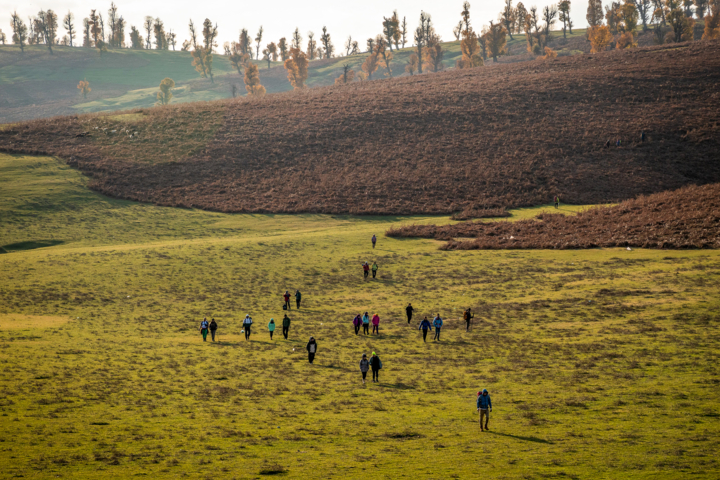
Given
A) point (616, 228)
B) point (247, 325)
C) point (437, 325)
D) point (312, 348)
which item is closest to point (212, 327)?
point (247, 325)

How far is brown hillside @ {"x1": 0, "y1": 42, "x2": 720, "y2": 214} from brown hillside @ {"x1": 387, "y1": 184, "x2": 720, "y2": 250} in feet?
37.3

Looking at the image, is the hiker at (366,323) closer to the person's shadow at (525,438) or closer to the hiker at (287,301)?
the hiker at (287,301)

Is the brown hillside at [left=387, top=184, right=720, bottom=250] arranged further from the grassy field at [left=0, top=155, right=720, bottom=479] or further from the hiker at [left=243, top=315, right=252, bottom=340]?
the hiker at [left=243, top=315, right=252, bottom=340]

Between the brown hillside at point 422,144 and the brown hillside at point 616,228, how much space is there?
11.4 m

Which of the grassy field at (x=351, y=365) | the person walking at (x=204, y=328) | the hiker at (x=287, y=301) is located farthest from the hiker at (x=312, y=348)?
the hiker at (x=287, y=301)

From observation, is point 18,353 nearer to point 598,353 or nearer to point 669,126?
point 598,353

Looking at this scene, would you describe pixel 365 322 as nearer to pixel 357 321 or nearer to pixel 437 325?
pixel 357 321

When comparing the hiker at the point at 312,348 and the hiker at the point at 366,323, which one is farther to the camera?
the hiker at the point at 366,323

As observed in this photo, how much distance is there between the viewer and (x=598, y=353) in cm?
2598

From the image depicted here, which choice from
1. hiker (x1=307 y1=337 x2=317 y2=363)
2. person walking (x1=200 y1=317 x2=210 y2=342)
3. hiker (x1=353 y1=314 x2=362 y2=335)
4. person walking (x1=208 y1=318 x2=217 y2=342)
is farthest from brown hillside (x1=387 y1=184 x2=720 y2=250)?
hiker (x1=307 y1=337 x2=317 y2=363)

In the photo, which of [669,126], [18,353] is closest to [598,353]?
[18,353]

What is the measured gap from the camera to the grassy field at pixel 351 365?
16375 millimetres

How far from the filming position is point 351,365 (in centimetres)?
2652

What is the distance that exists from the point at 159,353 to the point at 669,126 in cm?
8992
